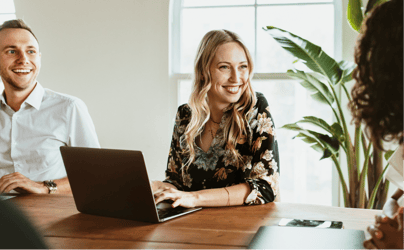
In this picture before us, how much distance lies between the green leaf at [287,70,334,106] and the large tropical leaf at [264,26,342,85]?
0.08 m

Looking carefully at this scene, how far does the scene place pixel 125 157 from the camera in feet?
3.77

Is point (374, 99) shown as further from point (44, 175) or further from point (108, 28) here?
point (108, 28)

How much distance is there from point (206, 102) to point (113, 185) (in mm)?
811

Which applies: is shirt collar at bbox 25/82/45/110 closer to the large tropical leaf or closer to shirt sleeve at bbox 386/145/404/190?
the large tropical leaf

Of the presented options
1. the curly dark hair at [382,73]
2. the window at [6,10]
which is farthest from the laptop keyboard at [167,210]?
the window at [6,10]

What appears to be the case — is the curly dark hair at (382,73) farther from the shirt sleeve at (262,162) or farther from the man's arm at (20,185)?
the man's arm at (20,185)

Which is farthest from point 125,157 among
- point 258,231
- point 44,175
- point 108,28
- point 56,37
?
point 56,37

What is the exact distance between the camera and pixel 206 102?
1.90 m

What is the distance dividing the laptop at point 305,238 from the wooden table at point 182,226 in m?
0.05

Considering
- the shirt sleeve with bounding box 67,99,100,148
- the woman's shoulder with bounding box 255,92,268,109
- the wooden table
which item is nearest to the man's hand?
the wooden table

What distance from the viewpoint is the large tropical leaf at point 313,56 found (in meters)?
2.55

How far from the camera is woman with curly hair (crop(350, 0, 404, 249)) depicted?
22.9 inches

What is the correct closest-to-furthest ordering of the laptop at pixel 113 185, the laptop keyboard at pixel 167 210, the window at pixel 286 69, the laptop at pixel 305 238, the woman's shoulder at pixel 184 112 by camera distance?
1. the laptop at pixel 305 238
2. the laptop at pixel 113 185
3. the laptop keyboard at pixel 167 210
4. the woman's shoulder at pixel 184 112
5. the window at pixel 286 69

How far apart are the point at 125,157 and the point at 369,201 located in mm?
2041
